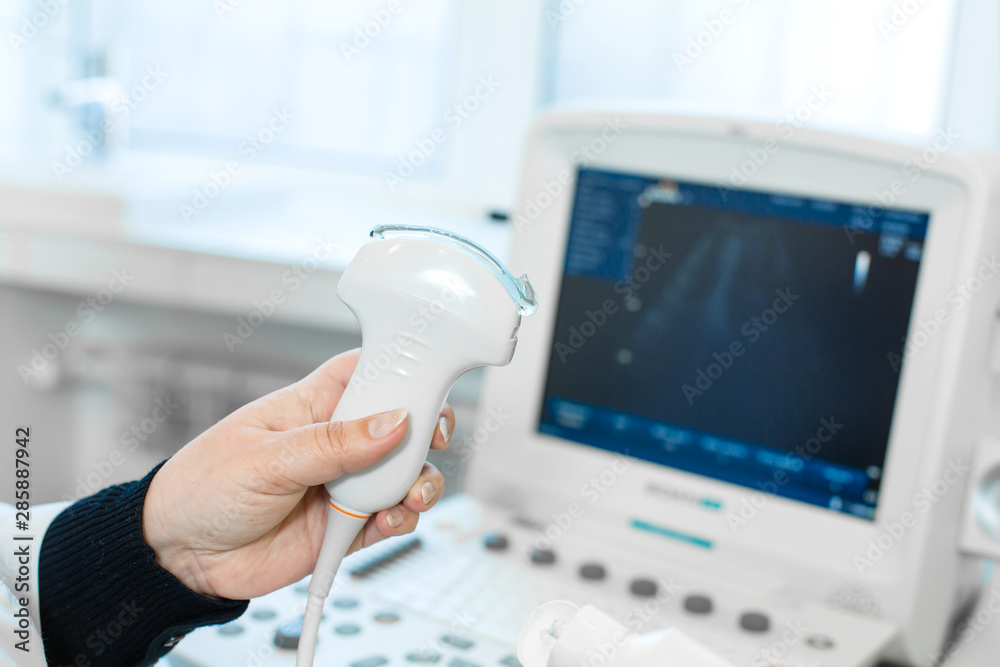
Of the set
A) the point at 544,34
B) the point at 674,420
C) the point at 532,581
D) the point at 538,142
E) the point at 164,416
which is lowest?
the point at 164,416

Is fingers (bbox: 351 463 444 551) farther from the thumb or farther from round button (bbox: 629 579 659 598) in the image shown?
round button (bbox: 629 579 659 598)

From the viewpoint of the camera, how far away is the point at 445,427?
679mm

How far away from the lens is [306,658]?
23.5 inches

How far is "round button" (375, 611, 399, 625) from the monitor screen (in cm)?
30

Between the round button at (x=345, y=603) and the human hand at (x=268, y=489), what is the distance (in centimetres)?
7

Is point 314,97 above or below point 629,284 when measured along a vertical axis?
above

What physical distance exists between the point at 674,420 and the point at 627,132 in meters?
0.30

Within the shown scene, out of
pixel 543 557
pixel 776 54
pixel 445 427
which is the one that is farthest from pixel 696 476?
pixel 776 54

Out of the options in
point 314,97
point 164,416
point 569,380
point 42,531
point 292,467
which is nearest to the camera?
point 292,467

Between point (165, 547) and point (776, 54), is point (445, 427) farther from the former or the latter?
point (776, 54)

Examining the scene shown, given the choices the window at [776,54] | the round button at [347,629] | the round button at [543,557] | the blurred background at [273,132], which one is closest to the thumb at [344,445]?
the round button at [347,629]

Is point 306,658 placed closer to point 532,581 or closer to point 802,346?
point 532,581

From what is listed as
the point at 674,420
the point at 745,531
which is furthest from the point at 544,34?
the point at 745,531

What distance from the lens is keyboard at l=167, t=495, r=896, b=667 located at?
2.33ft
